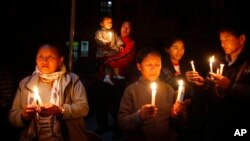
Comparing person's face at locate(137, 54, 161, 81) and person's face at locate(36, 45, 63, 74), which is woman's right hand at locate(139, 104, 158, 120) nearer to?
person's face at locate(137, 54, 161, 81)

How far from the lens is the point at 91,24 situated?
20094 millimetres

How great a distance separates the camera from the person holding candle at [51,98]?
11.5 ft

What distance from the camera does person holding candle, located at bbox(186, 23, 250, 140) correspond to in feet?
13.3

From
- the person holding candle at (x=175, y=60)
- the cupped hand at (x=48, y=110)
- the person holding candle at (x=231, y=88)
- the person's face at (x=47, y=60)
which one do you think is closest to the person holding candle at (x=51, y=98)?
the person's face at (x=47, y=60)

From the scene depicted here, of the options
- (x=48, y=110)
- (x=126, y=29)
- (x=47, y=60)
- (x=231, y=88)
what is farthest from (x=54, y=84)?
(x=126, y=29)

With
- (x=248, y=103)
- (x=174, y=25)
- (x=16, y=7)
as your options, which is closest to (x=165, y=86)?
(x=248, y=103)

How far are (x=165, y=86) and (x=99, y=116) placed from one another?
2853mm

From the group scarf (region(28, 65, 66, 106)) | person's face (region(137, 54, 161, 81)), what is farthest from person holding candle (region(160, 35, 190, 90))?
scarf (region(28, 65, 66, 106))

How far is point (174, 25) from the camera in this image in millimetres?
18938

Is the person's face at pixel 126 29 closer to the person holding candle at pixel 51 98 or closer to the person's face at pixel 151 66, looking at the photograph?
the person's face at pixel 151 66

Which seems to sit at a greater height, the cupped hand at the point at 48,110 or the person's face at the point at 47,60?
the person's face at the point at 47,60

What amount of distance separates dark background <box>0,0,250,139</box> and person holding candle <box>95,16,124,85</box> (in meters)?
1.14

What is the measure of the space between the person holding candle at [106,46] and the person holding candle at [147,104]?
8.62 ft

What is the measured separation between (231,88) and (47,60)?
2.18m
